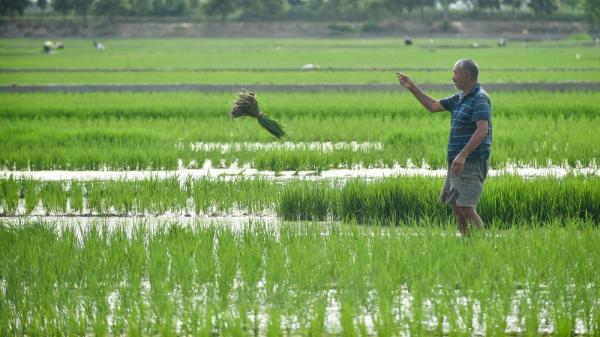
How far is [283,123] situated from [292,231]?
414 inches

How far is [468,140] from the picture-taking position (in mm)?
7098

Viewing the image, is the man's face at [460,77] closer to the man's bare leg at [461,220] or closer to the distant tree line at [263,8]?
the man's bare leg at [461,220]

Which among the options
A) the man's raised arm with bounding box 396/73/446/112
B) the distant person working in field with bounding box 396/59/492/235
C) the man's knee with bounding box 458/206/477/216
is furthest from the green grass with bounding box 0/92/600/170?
the distant person working in field with bounding box 396/59/492/235

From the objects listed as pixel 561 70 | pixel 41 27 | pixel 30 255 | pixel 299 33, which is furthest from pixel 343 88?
pixel 41 27

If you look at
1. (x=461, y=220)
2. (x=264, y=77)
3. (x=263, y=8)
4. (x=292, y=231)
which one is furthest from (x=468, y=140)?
(x=263, y=8)

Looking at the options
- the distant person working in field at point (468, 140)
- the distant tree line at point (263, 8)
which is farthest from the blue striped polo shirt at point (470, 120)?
the distant tree line at point (263, 8)

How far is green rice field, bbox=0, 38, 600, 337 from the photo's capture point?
18.2 ft

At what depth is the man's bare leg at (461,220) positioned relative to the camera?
729 cm

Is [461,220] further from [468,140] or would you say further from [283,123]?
[283,123]

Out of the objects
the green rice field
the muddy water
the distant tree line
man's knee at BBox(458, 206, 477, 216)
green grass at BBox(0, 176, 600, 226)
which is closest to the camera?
the green rice field

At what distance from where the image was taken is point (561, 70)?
3503 centimetres

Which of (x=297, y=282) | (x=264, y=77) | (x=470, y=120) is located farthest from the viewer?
(x=264, y=77)

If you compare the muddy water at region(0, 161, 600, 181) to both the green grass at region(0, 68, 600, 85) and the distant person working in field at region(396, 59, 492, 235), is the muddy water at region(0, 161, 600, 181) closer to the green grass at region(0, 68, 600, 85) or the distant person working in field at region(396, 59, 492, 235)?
the distant person working in field at region(396, 59, 492, 235)

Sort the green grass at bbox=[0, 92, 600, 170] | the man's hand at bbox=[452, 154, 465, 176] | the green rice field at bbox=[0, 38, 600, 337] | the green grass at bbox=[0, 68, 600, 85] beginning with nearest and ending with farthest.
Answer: the green rice field at bbox=[0, 38, 600, 337] < the man's hand at bbox=[452, 154, 465, 176] < the green grass at bbox=[0, 92, 600, 170] < the green grass at bbox=[0, 68, 600, 85]
